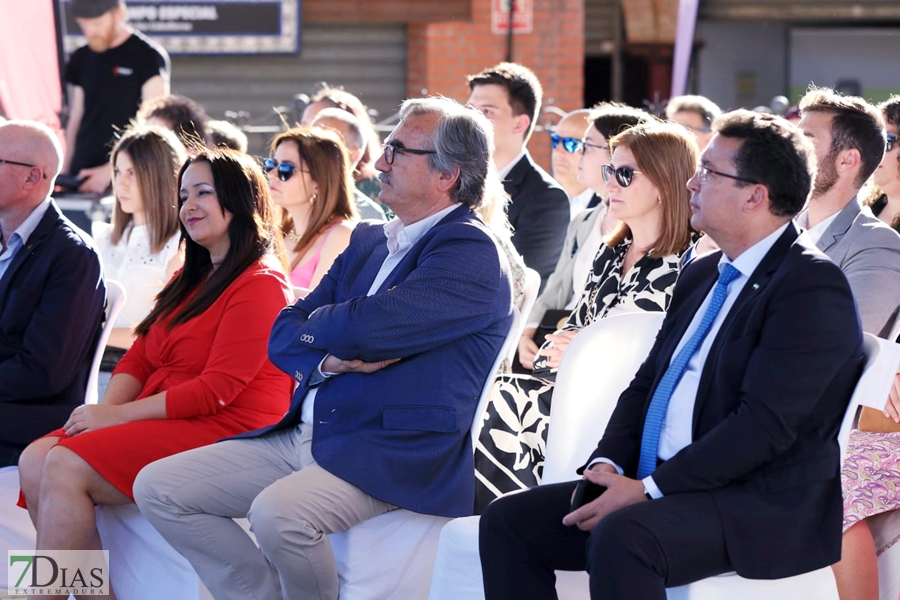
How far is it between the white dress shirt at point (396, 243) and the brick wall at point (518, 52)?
276 inches

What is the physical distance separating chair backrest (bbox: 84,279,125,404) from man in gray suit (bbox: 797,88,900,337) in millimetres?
2152

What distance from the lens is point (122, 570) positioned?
347 cm

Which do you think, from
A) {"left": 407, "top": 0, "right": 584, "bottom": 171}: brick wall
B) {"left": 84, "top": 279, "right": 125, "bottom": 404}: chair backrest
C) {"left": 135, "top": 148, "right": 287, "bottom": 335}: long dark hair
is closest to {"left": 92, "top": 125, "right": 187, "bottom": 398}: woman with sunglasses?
{"left": 84, "top": 279, "right": 125, "bottom": 404}: chair backrest

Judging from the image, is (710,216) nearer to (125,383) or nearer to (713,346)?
(713,346)

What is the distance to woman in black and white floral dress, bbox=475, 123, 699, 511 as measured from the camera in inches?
136

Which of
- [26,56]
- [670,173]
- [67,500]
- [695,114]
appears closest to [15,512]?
[67,500]

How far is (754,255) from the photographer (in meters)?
2.61

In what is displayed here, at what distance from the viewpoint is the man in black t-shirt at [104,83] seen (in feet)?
24.6

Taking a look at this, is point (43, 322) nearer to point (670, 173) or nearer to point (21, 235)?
point (21, 235)

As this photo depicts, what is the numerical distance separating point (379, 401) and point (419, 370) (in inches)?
5.1

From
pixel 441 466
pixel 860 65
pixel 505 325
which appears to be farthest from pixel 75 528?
pixel 860 65

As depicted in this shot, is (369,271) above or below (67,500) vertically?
above

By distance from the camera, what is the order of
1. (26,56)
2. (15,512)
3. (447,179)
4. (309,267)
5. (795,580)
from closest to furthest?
(795,580)
(447,179)
(15,512)
(309,267)
(26,56)

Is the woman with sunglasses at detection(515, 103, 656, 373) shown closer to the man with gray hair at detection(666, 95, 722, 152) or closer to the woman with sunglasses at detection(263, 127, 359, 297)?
the woman with sunglasses at detection(263, 127, 359, 297)
